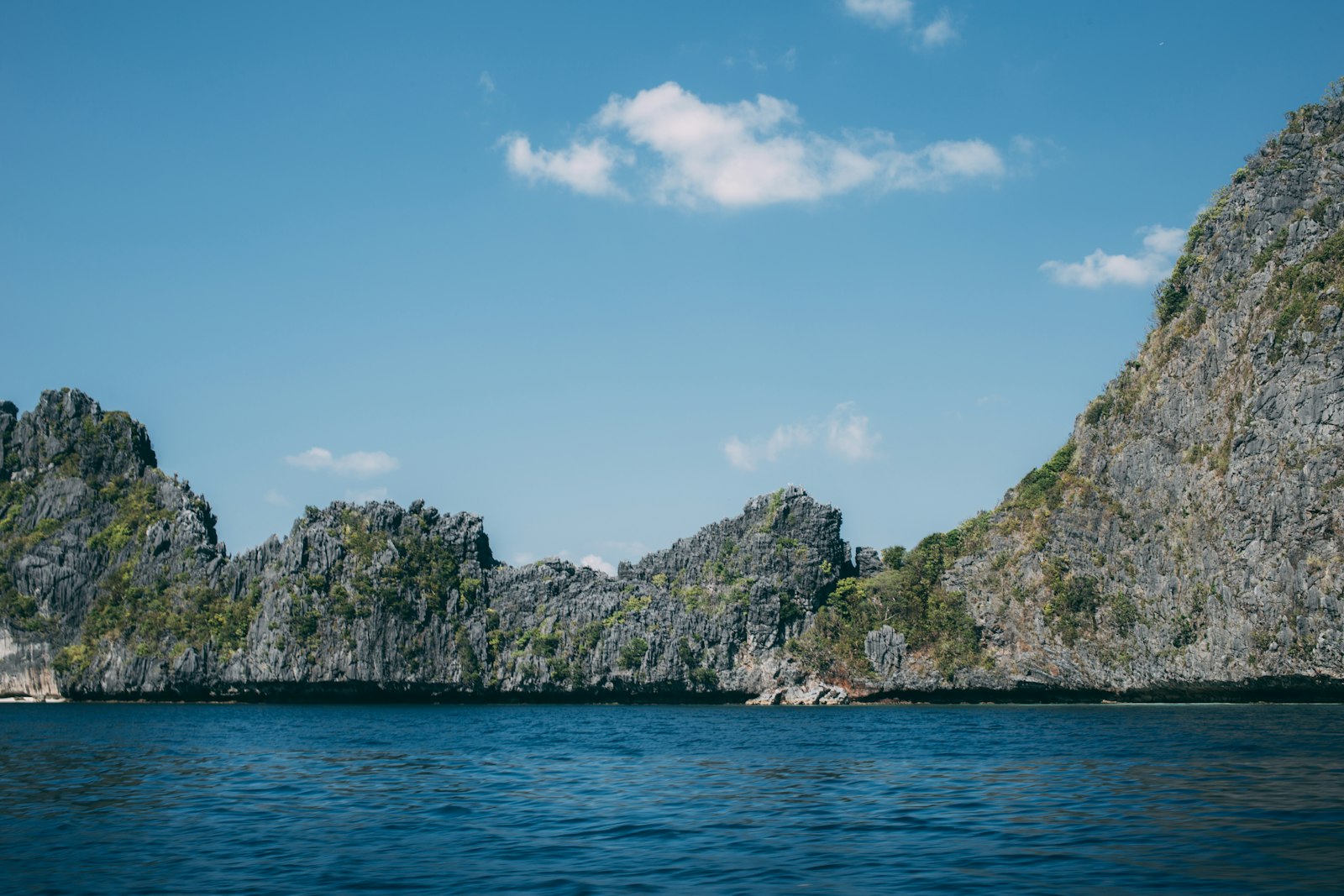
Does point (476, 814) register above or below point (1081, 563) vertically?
below

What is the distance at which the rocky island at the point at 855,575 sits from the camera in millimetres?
89312

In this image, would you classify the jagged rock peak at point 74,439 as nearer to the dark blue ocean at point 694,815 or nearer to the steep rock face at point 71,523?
the steep rock face at point 71,523

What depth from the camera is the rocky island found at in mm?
89312

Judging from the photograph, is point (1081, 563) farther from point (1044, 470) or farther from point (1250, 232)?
point (1250, 232)

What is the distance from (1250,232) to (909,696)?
62660 millimetres

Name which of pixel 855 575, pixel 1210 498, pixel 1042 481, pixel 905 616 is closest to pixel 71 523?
pixel 855 575

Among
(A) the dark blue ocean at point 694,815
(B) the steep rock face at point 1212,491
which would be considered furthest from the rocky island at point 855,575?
(A) the dark blue ocean at point 694,815

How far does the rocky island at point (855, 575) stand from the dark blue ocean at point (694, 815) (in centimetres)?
3896

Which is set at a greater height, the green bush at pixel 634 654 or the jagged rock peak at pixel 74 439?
the jagged rock peak at pixel 74 439

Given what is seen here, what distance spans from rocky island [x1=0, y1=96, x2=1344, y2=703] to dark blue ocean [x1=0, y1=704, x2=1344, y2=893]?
1534 inches

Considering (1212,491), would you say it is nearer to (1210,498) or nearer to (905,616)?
(1210,498)

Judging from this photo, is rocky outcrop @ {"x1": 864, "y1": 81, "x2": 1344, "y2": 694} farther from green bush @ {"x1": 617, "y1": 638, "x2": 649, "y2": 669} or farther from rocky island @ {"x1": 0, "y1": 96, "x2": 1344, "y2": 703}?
green bush @ {"x1": 617, "y1": 638, "x2": 649, "y2": 669}

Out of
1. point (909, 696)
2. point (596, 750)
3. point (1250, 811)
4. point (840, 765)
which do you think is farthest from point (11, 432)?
point (1250, 811)

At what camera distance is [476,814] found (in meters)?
29.5
